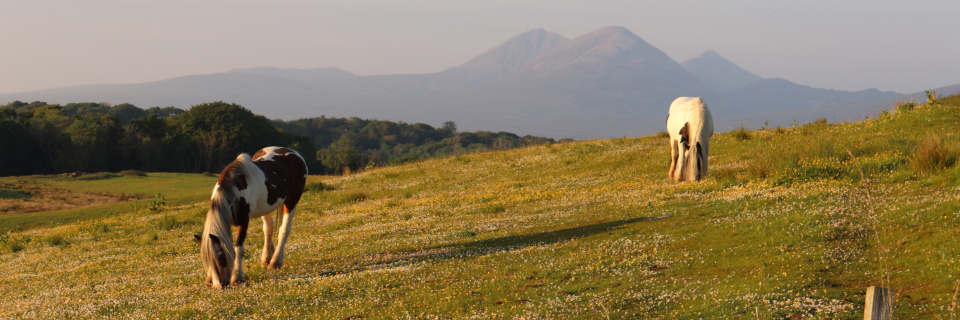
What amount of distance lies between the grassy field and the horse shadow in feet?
0.32

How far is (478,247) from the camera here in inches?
614

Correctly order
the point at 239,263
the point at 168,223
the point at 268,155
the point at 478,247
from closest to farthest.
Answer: the point at 239,263
the point at 478,247
the point at 268,155
the point at 168,223

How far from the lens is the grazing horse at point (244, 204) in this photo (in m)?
12.8

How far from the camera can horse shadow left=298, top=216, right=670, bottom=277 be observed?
1449cm

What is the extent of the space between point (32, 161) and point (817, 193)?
86312 mm

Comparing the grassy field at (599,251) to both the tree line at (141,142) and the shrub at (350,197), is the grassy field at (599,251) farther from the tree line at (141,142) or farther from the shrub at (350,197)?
the tree line at (141,142)

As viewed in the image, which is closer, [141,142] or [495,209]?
[495,209]

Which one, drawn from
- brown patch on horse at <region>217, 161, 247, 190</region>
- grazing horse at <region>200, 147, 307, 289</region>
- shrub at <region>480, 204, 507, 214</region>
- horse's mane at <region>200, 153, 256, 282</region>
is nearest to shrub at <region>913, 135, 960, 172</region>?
shrub at <region>480, 204, 507, 214</region>

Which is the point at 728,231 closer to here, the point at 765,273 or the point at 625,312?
the point at 765,273

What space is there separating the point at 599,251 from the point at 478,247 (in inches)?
143

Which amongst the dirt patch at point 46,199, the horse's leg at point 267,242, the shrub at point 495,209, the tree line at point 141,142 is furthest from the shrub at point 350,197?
the tree line at point 141,142

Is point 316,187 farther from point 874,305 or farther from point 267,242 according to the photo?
point 874,305

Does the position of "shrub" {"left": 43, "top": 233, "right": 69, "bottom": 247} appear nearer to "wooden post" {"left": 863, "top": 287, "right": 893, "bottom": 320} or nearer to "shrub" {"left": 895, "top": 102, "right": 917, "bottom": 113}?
"wooden post" {"left": 863, "top": 287, "right": 893, "bottom": 320}

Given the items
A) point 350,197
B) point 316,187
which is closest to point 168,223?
point 350,197
